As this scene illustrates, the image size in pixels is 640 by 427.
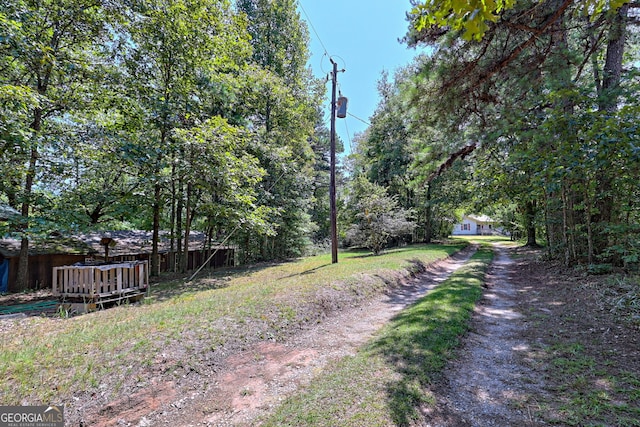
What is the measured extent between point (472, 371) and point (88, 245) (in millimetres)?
14541

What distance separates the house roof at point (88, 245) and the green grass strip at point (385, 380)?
10148 millimetres

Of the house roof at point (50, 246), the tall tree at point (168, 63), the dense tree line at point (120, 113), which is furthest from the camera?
the tall tree at point (168, 63)

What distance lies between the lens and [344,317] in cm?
582

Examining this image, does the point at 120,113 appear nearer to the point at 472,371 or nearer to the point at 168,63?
the point at 168,63

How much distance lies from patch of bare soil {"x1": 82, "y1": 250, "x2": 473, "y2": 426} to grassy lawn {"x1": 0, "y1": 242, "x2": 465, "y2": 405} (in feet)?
0.72

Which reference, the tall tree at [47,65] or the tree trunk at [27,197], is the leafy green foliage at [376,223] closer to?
the tall tree at [47,65]

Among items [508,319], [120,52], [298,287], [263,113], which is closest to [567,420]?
[508,319]

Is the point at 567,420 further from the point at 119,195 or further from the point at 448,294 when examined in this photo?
the point at 119,195

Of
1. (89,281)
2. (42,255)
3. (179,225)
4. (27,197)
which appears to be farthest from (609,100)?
(42,255)

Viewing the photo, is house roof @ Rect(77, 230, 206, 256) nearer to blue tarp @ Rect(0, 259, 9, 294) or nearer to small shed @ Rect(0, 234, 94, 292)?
small shed @ Rect(0, 234, 94, 292)

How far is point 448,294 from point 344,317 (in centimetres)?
276

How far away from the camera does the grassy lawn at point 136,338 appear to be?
9.61 ft

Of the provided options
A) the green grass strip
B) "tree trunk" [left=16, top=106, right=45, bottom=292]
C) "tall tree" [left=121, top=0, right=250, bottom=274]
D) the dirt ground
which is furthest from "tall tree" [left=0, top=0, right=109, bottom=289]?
the green grass strip

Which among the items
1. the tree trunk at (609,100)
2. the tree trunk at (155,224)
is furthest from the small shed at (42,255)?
the tree trunk at (609,100)
